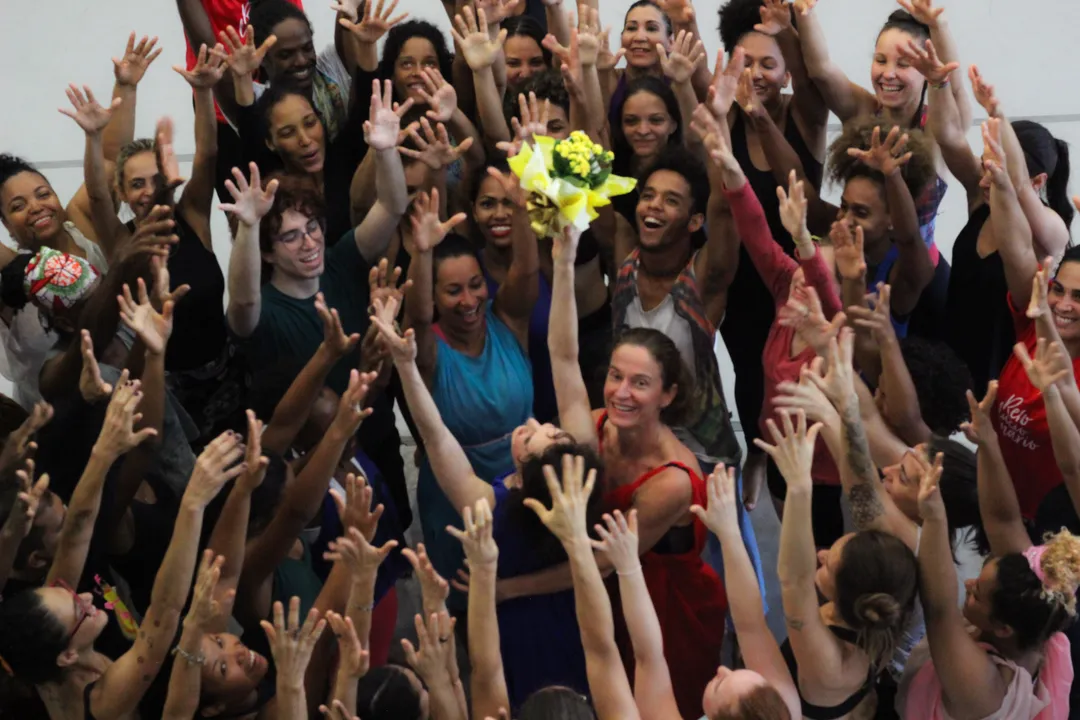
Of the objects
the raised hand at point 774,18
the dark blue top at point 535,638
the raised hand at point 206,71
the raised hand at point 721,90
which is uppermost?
the raised hand at point 206,71

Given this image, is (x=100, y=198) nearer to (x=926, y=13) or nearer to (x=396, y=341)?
(x=396, y=341)

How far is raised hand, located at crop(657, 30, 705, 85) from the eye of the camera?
3.76 meters

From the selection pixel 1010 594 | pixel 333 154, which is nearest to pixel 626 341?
pixel 1010 594

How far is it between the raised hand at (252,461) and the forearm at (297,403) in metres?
0.34

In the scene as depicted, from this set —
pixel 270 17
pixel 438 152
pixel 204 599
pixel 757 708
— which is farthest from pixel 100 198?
pixel 757 708

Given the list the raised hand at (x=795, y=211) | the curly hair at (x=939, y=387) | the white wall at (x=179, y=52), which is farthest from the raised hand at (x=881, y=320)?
the white wall at (x=179, y=52)

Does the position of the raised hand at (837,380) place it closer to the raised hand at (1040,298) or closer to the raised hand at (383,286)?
the raised hand at (1040,298)

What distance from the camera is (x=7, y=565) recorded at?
8.98ft

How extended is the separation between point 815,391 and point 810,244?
51 cm

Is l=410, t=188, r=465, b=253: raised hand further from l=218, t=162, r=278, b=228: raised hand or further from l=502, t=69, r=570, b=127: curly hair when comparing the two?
l=502, t=69, r=570, b=127: curly hair

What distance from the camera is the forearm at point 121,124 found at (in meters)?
3.83

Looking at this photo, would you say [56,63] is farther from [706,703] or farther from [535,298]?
[706,703]

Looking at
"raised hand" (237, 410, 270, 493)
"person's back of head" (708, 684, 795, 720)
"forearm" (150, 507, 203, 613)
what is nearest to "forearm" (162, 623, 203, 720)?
"forearm" (150, 507, 203, 613)

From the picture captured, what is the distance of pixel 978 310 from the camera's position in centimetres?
358
